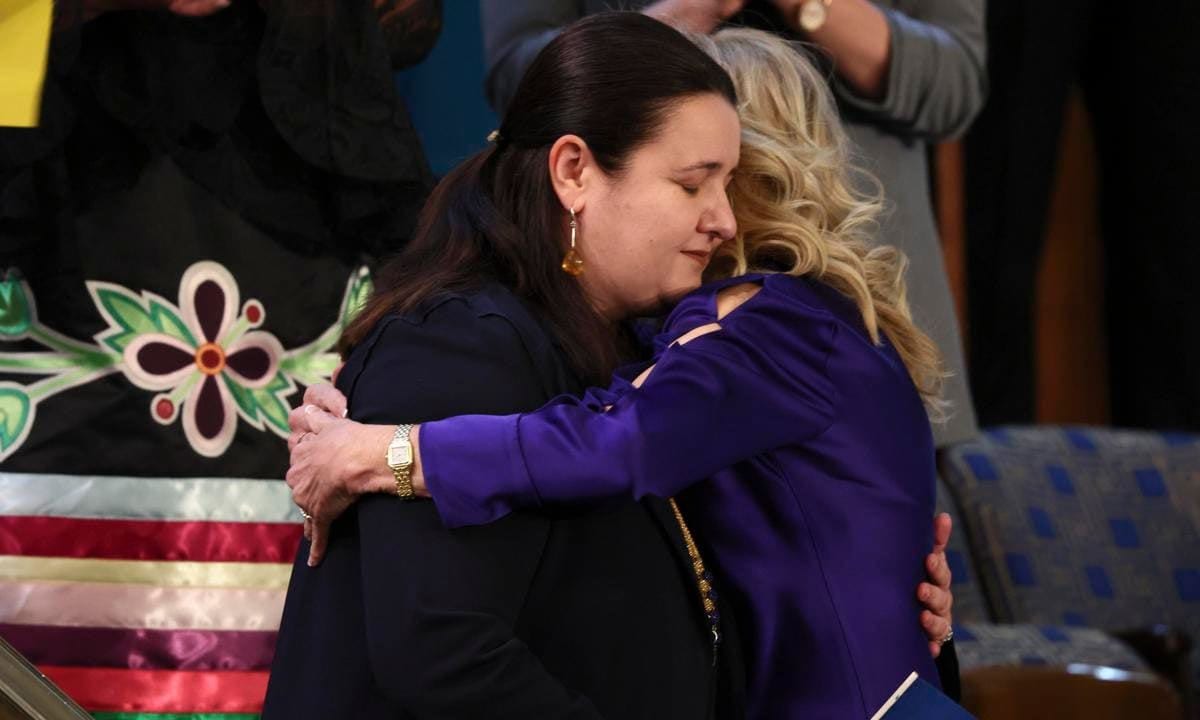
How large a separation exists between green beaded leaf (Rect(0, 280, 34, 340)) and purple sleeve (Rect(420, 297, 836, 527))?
72 cm

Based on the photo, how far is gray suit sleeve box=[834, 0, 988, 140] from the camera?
7.88ft

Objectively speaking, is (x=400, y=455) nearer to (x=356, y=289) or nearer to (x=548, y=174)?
(x=548, y=174)

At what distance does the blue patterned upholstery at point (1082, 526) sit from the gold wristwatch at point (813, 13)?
2035mm

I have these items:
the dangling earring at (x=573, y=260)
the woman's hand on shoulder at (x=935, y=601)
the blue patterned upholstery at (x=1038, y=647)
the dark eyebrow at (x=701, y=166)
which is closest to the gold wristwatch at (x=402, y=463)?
the dangling earring at (x=573, y=260)

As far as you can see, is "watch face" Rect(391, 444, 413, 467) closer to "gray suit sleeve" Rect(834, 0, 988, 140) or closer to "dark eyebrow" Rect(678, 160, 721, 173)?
"dark eyebrow" Rect(678, 160, 721, 173)

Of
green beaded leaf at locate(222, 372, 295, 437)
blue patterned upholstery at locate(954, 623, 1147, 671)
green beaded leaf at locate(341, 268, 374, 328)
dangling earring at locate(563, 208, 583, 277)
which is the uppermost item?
dangling earring at locate(563, 208, 583, 277)

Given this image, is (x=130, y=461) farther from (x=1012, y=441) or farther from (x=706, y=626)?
(x=1012, y=441)

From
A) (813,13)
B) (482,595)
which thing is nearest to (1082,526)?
(813,13)

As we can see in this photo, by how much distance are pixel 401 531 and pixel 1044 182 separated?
12.1 feet

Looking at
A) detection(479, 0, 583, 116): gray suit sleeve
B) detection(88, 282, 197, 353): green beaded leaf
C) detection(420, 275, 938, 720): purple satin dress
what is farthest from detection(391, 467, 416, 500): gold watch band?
detection(479, 0, 583, 116): gray suit sleeve

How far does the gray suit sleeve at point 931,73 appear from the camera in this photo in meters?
2.40

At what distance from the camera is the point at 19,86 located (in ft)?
6.11

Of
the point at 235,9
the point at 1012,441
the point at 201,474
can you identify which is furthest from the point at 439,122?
the point at 1012,441

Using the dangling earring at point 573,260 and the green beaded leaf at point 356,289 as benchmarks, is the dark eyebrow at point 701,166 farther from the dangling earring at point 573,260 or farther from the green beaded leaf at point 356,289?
the green beaded leaf at point 356,289
